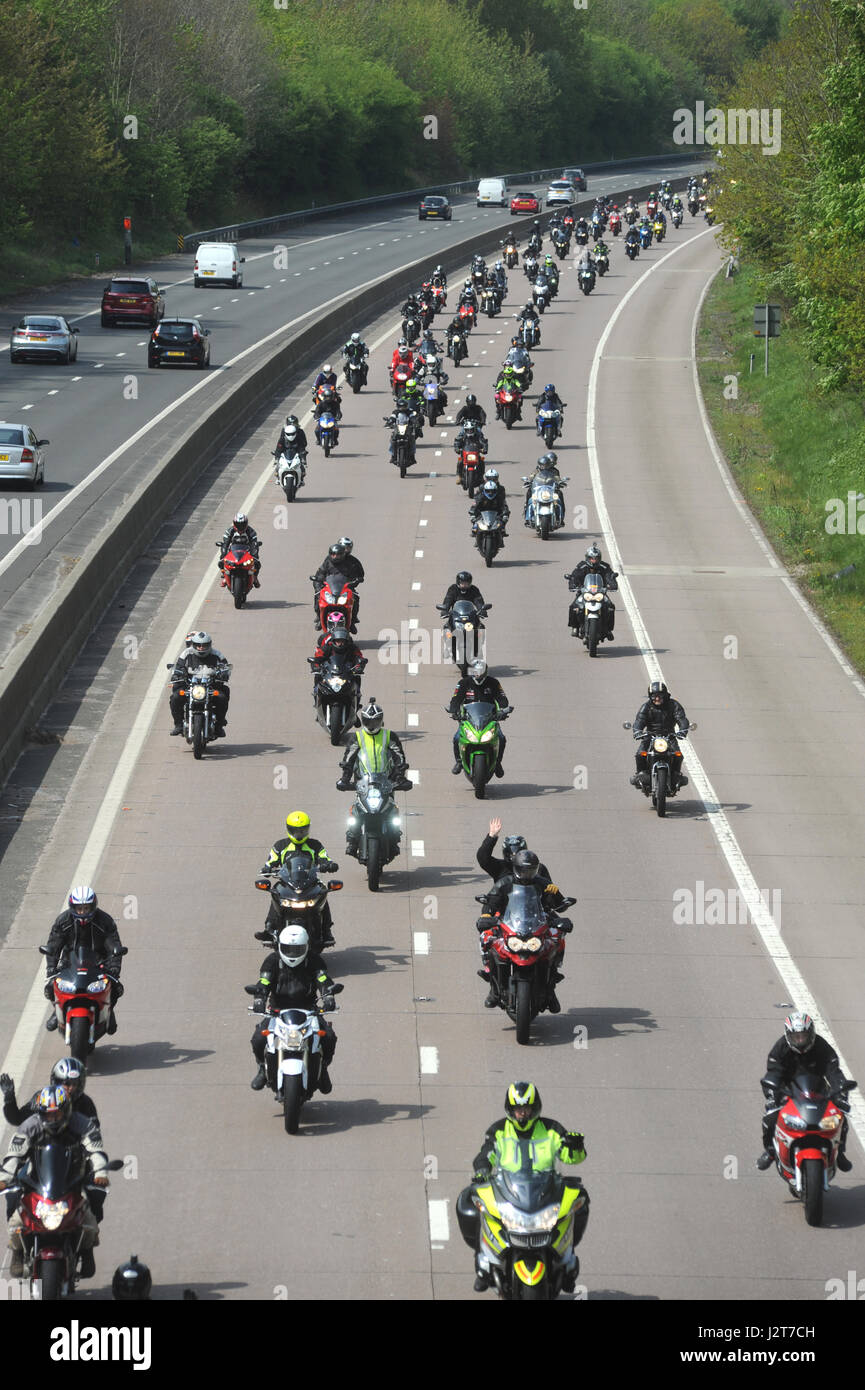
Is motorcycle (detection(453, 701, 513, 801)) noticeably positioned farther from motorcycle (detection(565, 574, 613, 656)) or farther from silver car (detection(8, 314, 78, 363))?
silver car (detection(8, 314, 78, 363))

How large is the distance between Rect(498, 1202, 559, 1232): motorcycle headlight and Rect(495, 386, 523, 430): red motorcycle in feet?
142

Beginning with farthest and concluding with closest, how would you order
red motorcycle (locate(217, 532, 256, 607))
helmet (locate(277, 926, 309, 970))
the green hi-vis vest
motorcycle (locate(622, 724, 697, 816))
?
red motorcycle (locate(217, 532, 256, 607)), motorcycle (locate(622, 724, 697, 816)), the green hi-vis vest, helmet (locate(277, 926, 309, 970))

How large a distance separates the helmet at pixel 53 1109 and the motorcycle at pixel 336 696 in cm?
1363

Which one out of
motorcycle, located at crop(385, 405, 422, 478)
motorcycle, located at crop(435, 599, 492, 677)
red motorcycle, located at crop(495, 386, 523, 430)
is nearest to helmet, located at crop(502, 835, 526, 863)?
motorcycle, located at crop(435, 599, 492, 677)

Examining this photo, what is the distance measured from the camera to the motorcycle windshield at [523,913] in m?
16.2

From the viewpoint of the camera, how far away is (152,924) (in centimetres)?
1873

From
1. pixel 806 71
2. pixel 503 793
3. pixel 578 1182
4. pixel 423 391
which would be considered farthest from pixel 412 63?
pixel 578 1182

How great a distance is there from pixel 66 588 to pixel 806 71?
46551 millimetres

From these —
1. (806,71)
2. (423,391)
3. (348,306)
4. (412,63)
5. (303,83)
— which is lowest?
(423,391)

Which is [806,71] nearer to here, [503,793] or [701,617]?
[701,617]

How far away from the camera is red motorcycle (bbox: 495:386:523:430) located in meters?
53.6

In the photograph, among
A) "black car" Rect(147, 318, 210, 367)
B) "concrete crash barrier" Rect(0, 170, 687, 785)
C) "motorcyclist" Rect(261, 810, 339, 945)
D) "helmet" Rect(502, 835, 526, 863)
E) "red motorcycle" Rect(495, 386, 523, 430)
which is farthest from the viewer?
"black car" Rect(147, 318, 210, 367)

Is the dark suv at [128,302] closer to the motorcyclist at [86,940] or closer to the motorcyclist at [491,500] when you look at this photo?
the motorcyclist at [491,500]

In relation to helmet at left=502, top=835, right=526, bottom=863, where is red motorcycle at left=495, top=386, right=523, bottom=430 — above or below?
above
